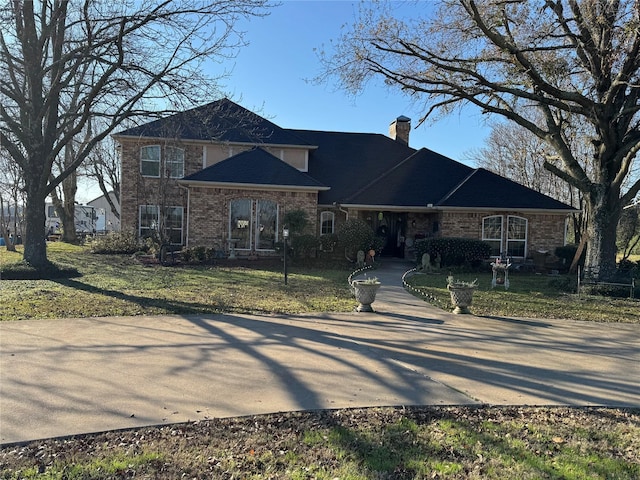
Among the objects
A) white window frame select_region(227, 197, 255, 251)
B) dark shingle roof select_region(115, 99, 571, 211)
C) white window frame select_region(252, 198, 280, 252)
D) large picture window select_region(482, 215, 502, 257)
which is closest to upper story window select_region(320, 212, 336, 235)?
dark shingle roof select_region(115, 99, 571, 211)

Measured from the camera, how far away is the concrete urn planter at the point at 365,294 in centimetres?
920

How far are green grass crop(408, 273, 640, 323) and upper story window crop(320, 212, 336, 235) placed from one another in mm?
6620

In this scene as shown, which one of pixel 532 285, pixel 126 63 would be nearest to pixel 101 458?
pixel 126 63

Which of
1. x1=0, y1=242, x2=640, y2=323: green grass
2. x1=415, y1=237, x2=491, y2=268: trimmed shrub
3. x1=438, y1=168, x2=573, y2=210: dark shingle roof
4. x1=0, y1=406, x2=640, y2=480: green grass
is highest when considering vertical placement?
x1=438, y1=168, x2=573, y2=210: dark shingle roof

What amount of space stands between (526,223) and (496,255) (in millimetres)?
2024

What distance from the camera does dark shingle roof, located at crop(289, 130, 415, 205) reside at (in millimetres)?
22359

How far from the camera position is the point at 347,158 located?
965 inches

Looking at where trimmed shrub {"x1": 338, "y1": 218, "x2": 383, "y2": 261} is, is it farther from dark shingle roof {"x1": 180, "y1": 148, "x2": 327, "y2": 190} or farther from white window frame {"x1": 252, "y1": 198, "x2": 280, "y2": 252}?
white window frame {"x1": 252, "y1": 198, "x2": 280, "y2": 252}

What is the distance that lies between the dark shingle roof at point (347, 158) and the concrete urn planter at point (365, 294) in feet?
39.0

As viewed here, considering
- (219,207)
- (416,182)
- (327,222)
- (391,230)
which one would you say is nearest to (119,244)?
(219,207)

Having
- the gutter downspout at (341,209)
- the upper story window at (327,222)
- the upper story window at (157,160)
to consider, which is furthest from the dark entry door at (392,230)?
the upper story window at (157,160)

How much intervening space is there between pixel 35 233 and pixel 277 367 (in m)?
12.0

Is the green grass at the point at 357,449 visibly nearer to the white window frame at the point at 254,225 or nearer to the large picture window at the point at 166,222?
the white window frame at the point at 254,225

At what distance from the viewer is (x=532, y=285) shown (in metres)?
14.7
